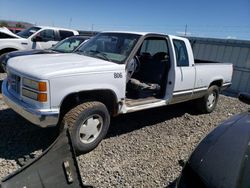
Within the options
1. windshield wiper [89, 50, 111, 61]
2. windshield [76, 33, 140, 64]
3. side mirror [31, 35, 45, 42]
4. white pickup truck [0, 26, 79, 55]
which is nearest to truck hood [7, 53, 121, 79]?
windshield wiper [89, 50, 111, 61]

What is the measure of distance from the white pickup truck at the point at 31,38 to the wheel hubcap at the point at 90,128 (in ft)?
22.3

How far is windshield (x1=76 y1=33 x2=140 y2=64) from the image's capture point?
14.8ft

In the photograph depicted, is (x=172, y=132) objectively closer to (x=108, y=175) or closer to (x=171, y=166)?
(x=171, y=166)

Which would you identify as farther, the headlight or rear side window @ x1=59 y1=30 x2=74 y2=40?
rear side window @ x1=59 y1=30 x2=74 y2=40

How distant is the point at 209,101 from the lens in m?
6.77

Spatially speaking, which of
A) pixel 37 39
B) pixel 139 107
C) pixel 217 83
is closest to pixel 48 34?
pixel 37 39

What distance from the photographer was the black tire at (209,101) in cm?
652

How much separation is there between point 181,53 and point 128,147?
98.1 inches

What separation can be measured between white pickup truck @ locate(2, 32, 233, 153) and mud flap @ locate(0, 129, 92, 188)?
84 centimetres

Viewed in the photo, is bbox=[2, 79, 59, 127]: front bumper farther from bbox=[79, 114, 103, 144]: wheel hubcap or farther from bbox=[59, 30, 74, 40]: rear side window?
bbox=[59, 30, 74, 40]: rear side window

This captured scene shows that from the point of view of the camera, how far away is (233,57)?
11.3 m

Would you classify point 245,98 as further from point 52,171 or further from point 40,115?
point 40,115

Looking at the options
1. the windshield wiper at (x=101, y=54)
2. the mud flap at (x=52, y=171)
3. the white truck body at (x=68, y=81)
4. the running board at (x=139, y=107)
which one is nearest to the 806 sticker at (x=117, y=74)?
the white truck body at (x=68, y=81)

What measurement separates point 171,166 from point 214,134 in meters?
1.63
